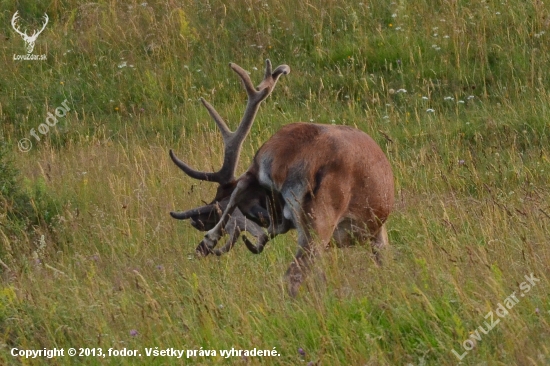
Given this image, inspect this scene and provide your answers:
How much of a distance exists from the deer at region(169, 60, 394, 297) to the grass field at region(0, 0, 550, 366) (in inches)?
6.2

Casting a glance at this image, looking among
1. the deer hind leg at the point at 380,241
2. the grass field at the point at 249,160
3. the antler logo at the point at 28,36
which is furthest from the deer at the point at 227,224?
the antler logo at the point at 28,36

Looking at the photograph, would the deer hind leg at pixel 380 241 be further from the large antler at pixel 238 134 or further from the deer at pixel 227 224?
the large antler at pixel 238 134

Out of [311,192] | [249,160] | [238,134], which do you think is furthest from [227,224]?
[249,160]

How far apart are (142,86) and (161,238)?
4.77m

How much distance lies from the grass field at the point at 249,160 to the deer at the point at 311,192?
16 cm

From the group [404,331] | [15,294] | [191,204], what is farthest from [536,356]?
[191,204]

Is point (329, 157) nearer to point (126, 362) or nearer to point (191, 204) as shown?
point (126, 362)

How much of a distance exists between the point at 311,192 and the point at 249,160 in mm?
3539

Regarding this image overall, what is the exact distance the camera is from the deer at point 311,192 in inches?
218

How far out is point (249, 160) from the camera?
29.4ft

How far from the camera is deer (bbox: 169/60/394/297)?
554 cm

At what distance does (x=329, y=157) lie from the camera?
5.68m

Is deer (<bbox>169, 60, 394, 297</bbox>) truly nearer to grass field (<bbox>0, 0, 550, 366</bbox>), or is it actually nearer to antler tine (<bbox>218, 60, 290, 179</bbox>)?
antler tine (<bbox>218, 60, 290, 179</bbox>)

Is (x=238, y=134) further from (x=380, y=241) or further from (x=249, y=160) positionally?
(x=249, y=160)
